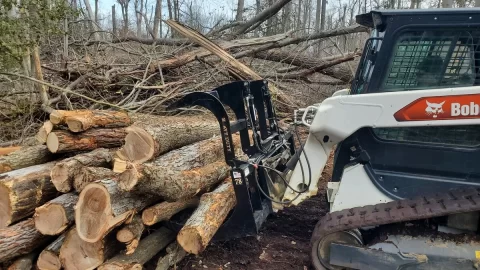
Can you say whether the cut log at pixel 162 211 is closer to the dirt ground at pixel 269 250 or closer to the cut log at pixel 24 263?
the dirt ground at pixel 269 250

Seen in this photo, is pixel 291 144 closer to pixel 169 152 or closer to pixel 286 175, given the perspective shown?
pixel 286 175

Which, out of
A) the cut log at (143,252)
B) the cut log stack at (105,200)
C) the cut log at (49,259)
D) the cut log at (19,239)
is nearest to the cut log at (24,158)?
the cut log stack at (105,200)

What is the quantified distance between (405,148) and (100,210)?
2424mm

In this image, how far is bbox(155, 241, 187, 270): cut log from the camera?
139 inches

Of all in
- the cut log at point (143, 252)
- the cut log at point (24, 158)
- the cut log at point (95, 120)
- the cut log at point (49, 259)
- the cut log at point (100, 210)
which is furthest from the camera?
the cut log at point (95, 120)

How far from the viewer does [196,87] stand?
7480 mm

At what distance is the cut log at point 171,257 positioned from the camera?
139 inches

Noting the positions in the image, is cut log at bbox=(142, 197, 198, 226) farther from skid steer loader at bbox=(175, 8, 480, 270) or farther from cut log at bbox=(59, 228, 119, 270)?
skid steer loader at bbox=(175, 8, 480, 270)

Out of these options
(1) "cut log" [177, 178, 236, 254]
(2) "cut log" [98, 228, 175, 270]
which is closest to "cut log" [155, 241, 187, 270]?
(2) "cut log" [98, 228, 175, 270]

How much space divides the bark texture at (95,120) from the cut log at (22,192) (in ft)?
1.92

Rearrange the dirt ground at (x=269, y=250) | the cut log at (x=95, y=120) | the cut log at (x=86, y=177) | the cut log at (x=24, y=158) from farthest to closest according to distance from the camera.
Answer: the cut log at (x=95, y=120) < the cut log at (x=24, y=158) < the dirt ground at (x=269, y=250) < the cut log at (x=86, y=177)

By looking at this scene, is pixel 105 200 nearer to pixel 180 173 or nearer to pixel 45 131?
pixel 180 173

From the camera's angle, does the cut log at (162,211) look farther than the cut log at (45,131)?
No

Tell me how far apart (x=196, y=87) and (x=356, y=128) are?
4.71 meters
